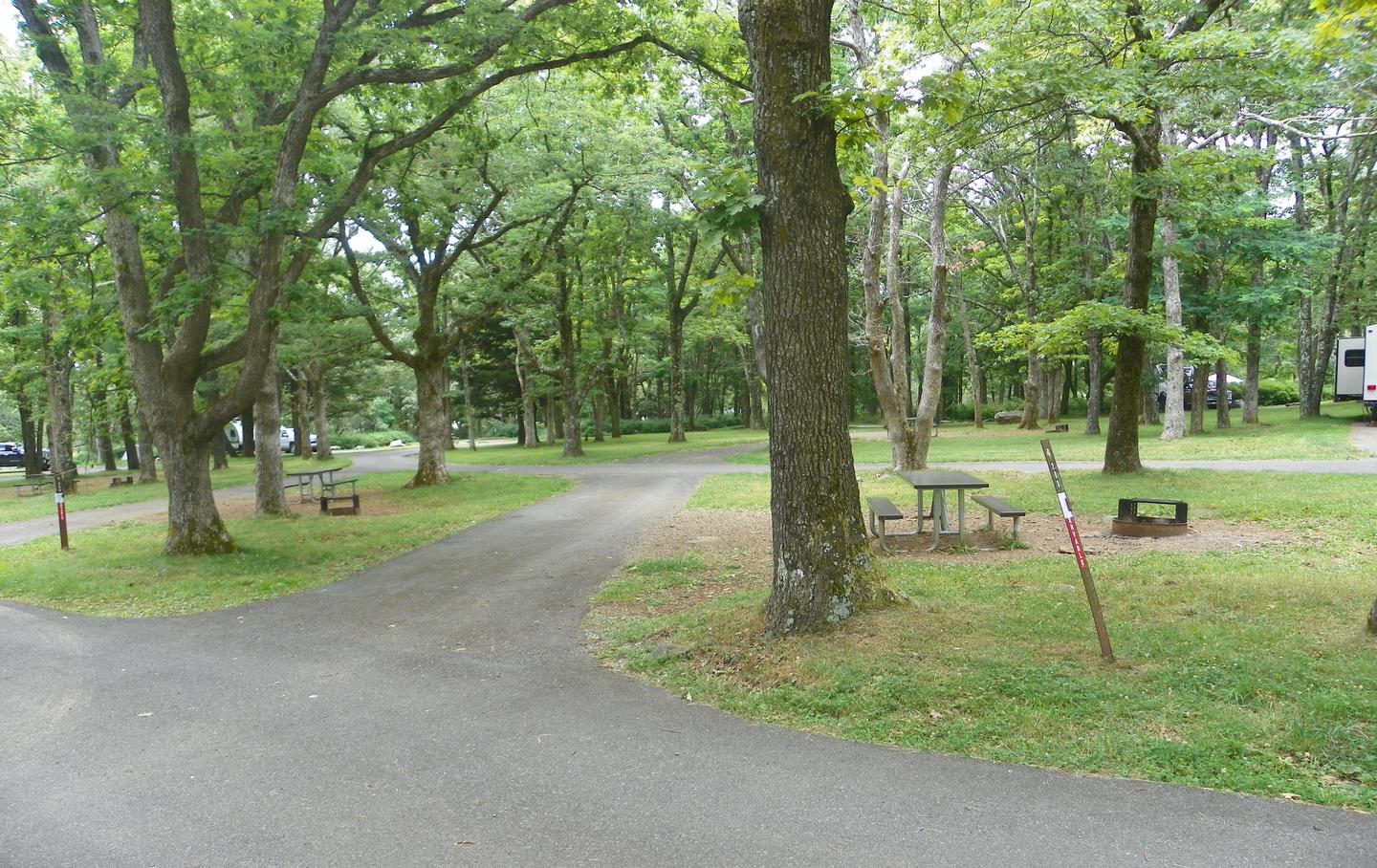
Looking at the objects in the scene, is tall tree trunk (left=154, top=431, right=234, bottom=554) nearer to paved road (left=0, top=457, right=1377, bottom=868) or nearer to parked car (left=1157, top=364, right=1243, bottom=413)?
paved road (left=0, top=457, right=1377, bottom=868)

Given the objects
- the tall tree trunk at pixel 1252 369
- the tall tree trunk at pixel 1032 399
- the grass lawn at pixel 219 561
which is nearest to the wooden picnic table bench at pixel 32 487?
the grass lawn at pixel 219 561

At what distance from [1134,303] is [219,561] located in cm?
1475

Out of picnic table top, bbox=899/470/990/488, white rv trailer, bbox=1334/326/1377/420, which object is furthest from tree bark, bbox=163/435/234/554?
white rv trailer, bbox=1334/326/1377/420

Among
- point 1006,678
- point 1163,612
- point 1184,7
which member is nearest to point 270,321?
point 1006,678

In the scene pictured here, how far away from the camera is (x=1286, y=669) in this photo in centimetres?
455

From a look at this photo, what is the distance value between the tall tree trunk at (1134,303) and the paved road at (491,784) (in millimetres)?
11842

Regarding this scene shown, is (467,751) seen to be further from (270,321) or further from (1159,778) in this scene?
(270,321)

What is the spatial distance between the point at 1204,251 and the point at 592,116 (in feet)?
54.9

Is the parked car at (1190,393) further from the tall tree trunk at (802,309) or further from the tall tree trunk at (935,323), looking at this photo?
the tall tree trunk at (802,309)

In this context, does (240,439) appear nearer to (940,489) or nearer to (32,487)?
(32,487)

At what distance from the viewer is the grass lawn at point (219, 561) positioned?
27.7ft

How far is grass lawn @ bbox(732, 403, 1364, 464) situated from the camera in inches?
667

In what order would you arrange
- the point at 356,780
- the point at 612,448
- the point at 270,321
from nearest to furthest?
the point at 356,780 < the point at 270,321 < the point at 612,448

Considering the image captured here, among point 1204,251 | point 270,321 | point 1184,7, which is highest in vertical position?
point 1184,7
